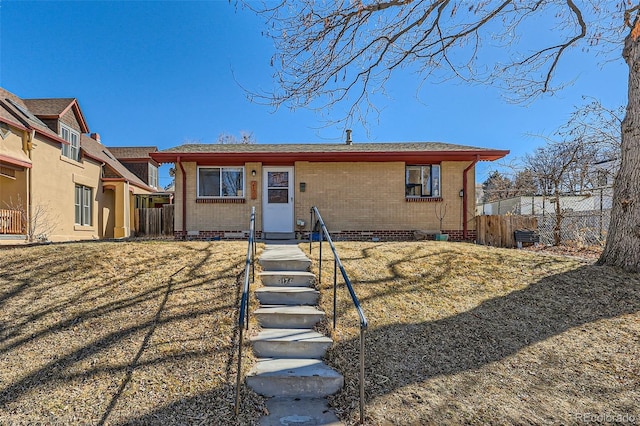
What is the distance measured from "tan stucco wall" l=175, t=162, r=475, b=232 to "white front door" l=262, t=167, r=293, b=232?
0.60 feet

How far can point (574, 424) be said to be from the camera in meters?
2.89

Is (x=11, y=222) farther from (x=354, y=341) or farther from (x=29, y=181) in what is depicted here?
(x=354, y=341)

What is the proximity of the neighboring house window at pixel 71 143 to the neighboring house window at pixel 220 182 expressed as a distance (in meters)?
8.27

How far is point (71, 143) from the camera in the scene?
15.5m

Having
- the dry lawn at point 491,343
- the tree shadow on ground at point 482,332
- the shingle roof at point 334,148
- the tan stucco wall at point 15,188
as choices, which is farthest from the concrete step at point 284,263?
the tan stucco wall at point 15,188

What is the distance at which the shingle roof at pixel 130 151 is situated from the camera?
23.0m

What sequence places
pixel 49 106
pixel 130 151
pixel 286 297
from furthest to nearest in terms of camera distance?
pixel 130 151 → pixel 49 106 → pixel 286 297

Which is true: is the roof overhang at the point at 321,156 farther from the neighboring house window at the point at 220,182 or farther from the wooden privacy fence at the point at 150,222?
the wooden privacy fence at the point at 150,222

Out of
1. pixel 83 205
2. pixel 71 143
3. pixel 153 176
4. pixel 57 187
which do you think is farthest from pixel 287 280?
pixel 153 176

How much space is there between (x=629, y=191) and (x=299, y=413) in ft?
22.7

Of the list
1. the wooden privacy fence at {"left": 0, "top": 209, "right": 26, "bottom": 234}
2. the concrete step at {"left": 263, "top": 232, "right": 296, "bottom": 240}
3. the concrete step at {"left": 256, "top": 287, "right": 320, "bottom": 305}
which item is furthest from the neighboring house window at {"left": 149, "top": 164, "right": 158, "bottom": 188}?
the concrete step at {"left": 256, "top": 287, "right": 320, "bottom": 305}

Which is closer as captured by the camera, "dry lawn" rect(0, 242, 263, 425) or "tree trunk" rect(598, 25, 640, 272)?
"dry lawn" rect(0, 242, 263, 425)

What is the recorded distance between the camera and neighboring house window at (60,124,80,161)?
48.9 ft

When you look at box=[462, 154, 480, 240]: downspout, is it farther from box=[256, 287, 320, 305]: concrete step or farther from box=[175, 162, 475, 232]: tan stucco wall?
box=[256, 287, 320, 305]: concrete step
